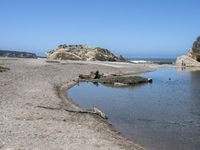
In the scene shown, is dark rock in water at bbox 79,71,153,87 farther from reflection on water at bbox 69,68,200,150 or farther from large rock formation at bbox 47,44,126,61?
large rock formation at bbox 47,44,126,61

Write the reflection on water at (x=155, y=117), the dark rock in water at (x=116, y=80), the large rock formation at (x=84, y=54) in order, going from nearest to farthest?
the reflection on water at (x=155, y=117) → the dark rock in water at (x=116, y=80) → the large rock formation at (x=84, y=54)

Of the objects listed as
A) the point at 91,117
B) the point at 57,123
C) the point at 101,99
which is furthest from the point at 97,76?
the point at 57,123

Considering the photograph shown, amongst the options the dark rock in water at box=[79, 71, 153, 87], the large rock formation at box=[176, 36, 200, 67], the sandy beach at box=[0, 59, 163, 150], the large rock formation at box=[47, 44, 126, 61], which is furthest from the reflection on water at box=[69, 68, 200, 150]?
the large rock formation at box=[47, 44, 126, 61]

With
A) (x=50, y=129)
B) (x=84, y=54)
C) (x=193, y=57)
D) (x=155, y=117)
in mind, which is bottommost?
(x=155, y=117)

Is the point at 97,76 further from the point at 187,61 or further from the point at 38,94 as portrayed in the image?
the point at 187,61

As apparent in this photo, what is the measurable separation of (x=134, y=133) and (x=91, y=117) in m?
2.67

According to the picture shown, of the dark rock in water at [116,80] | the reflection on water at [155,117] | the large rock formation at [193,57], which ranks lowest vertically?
the reflection on water at [155,117]

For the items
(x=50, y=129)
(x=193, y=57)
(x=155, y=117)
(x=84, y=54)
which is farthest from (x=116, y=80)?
(x=84, y=54)

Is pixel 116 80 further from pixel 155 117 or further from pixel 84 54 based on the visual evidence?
pixel 84 54

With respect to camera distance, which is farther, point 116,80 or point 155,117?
point 116,80

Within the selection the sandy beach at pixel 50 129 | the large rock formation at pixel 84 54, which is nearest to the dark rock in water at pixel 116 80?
the sandy beach at pixel 50 129

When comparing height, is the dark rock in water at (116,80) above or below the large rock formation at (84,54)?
below

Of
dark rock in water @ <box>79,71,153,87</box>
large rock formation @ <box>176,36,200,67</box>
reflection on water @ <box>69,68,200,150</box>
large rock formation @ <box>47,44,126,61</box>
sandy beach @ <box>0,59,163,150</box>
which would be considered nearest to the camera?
sandy beach @ <box>0,59,163,150</box>

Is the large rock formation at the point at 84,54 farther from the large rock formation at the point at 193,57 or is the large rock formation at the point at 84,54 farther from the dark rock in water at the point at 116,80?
the dark rock in water at the point at 116,80
